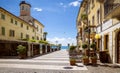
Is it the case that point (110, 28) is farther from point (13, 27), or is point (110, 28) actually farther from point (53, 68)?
point (13, 27)

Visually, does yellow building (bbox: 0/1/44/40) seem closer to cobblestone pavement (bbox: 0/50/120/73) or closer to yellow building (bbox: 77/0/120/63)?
cobblestone pavement (bbox: 0/50/120/73)

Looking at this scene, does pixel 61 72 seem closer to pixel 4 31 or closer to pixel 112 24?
pixel 112 24

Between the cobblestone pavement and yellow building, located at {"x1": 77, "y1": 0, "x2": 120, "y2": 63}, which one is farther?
yellow building, located at {"x1": 77, "y1": 0, "x2": 120, "y2": 63}

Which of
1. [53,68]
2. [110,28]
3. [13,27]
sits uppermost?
[13,27]

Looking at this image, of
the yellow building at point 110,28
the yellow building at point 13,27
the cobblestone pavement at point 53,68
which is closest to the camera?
the cobblestone pavement at point 53,68

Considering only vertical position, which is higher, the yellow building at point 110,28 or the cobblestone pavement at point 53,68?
the yellow building at point 110,28

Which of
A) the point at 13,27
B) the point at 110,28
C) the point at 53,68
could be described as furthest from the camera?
the point at 13,27

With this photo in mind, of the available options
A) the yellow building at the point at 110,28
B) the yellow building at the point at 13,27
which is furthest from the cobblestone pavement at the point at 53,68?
the yellow building at the point at 13,27

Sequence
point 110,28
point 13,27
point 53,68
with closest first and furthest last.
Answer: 1. point 53,68
2. point 110,28
3. point 13,27

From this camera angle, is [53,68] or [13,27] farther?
[13,27]

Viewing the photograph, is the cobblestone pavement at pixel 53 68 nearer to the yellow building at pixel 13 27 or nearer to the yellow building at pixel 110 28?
the yellow building at pixel 110 28

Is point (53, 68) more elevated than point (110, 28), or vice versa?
point (110, 28)

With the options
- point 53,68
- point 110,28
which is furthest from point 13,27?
point 53,68

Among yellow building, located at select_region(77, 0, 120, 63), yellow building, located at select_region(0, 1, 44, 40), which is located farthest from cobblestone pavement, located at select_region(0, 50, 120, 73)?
yellow building, located at select_region(0, 1, 44, 40)
